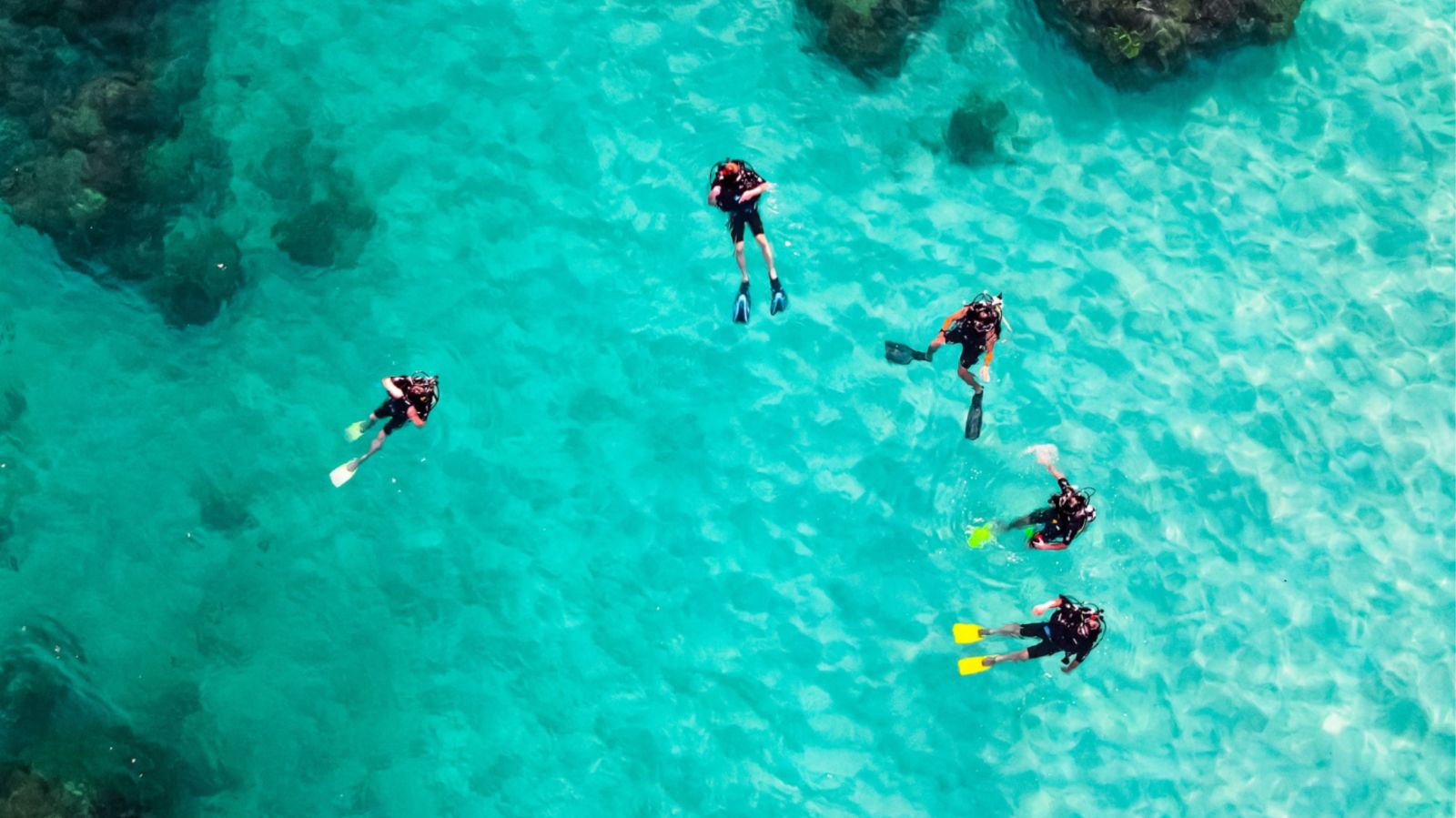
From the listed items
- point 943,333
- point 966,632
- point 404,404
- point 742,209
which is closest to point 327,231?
point 404,404

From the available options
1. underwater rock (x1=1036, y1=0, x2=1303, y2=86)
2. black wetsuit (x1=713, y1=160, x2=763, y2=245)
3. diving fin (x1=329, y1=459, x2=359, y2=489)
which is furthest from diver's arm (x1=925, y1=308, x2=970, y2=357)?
diving fin (x1=329, y1=459, x2=359, y2=489)

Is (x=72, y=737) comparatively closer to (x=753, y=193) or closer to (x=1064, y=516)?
(x=753, y=193)

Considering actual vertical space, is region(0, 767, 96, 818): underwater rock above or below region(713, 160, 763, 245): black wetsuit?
below

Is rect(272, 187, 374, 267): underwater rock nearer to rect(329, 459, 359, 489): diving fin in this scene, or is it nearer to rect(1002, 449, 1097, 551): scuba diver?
rect(329, 459, 359, 489): diving fin

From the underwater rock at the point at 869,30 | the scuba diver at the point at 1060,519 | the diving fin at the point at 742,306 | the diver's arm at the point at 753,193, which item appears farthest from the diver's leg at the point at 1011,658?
the underwater rock at the point at 869,30

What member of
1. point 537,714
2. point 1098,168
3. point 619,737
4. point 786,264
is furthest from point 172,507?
point 1098,168

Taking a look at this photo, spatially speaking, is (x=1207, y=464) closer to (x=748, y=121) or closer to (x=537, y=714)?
(x=748, y=121)
